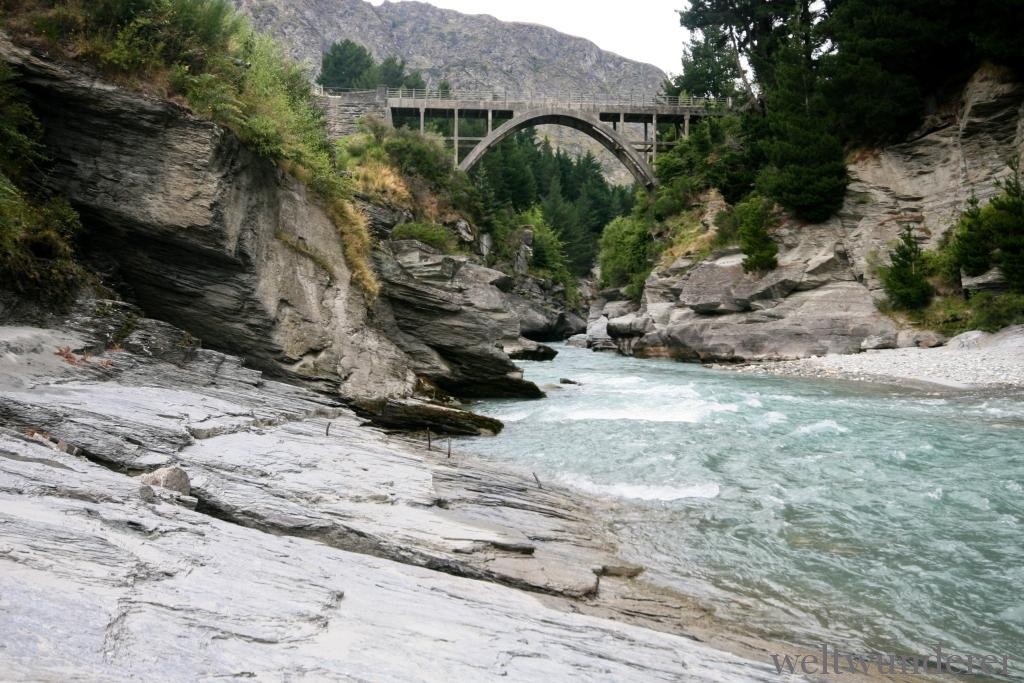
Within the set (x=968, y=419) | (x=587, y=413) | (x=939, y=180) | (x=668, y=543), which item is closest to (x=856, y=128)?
(x=939, y=180)

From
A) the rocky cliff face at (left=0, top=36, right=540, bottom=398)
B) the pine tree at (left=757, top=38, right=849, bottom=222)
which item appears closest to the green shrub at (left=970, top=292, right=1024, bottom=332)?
the pine tree at (left=757, top=38, right=849, bottom=222)

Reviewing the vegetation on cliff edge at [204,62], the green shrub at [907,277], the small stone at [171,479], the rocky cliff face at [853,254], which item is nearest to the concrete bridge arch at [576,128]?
the rocky cliff face at [853,254]

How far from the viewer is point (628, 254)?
42469 mm

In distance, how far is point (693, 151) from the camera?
1598 inches

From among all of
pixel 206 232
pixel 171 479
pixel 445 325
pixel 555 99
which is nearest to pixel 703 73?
pixel 555 99

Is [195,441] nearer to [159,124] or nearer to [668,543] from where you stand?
[668,543]

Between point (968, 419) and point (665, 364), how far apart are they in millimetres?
14097

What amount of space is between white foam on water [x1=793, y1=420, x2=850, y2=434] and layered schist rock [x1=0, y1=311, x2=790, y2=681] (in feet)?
19.4

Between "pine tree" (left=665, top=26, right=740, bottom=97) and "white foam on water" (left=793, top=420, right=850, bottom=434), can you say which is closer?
"white foam on water" (left=793, top=420, right=850, bottom=434)

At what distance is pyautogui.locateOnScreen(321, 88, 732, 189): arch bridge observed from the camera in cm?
4438

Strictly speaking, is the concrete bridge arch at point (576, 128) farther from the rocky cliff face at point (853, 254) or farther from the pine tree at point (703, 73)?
the rocky cliff face at point (853, 254)

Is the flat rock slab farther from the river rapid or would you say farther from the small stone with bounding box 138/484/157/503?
the river rapid

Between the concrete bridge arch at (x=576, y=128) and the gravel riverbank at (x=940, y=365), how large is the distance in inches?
1056

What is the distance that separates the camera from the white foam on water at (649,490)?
8383mm
